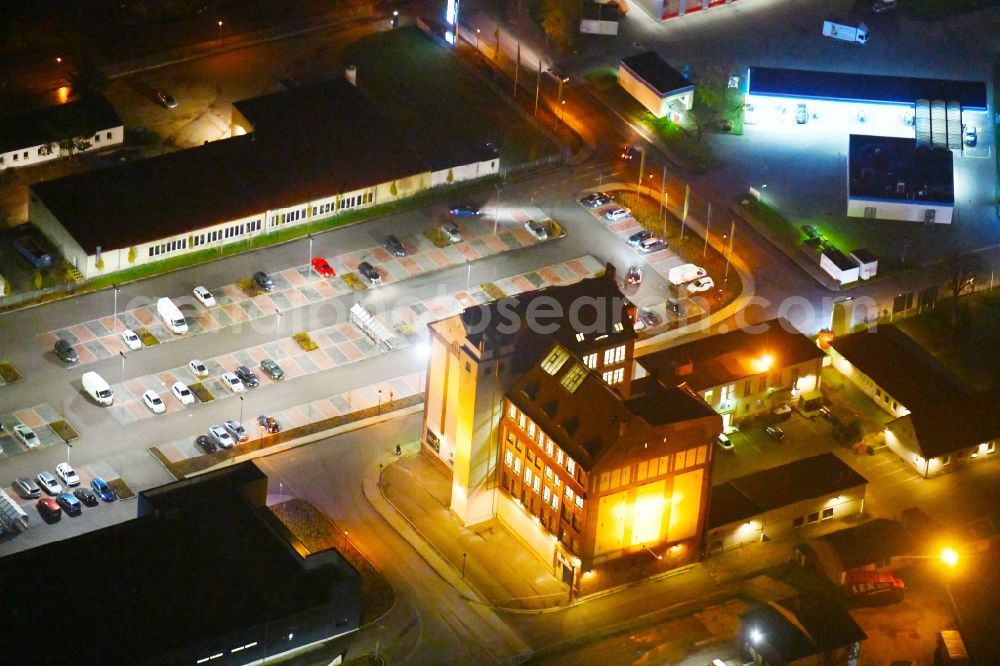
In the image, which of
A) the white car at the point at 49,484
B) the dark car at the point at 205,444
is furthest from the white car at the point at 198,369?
the white car at the point at 49,484

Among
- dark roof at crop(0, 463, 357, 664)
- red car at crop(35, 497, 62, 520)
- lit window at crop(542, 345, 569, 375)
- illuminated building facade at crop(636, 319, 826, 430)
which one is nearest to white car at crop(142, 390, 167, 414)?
red car at crop(35, 497, 62, 520)

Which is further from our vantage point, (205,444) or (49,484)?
(205,444)

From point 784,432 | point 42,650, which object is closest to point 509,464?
point 784,432

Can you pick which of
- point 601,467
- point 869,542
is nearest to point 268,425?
point 601,467

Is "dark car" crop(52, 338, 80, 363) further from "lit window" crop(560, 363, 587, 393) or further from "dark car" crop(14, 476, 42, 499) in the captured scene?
"lit window" crop(560, 363, 587, 393)

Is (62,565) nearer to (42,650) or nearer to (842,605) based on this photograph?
(42,650)

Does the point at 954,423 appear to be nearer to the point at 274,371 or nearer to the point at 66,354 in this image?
the point at 274,371

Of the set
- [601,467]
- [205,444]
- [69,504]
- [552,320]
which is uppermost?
[552,320]
